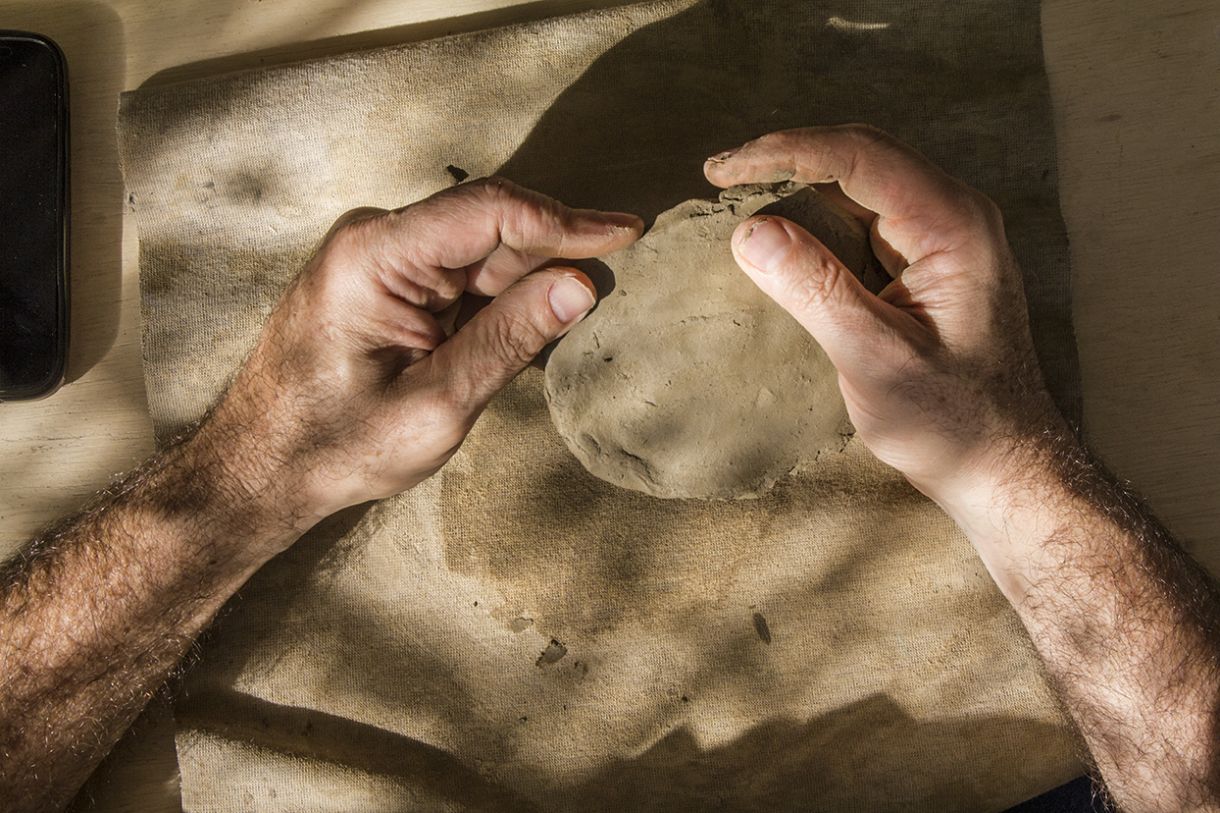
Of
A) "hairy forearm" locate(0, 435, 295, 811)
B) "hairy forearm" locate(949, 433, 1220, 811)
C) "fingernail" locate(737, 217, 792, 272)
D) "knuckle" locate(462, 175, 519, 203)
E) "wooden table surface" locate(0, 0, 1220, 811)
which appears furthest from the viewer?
"wooden table surface" locate(0, 0, 1220, 811)

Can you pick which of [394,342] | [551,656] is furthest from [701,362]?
[551,656]

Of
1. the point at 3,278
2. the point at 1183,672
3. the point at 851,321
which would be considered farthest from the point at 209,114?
the point at 1183,672

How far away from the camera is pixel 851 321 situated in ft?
5.73

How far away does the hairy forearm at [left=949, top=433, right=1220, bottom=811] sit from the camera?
1.92 m

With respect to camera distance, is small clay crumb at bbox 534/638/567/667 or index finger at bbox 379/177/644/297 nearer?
index finger at bbox 379/177/644/297

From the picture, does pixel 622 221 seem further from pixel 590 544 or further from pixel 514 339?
pixel 590 544

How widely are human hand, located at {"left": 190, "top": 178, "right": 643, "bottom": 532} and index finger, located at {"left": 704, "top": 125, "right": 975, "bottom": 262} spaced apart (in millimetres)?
281

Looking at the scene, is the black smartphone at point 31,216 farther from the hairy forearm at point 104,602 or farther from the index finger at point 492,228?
the index finger at point 492,228

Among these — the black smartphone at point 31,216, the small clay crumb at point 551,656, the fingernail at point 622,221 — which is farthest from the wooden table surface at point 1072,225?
the small clay crumb at point 551,656

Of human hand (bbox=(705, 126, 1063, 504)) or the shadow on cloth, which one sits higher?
human hand (bbox=(705, 126, 1063, 504))

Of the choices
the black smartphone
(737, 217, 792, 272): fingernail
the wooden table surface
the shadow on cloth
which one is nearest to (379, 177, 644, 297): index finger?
(737, 217, 792, 272): fingernail

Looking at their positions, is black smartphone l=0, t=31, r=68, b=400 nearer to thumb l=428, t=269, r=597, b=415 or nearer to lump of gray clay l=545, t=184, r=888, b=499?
thumb l=428, t=269, r=597, b=415

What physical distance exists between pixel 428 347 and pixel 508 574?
0.62 metres

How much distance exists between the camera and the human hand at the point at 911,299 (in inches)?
69.5
